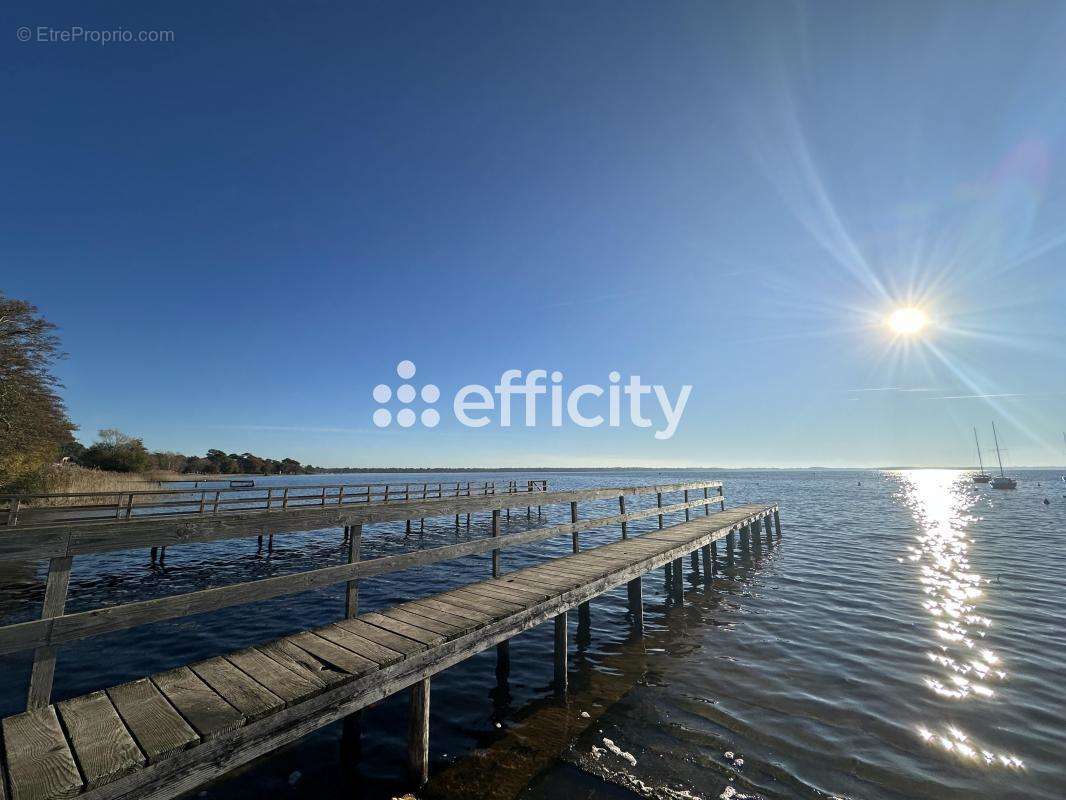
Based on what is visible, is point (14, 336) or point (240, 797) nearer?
point (240, 797)

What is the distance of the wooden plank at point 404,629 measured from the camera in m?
4.37

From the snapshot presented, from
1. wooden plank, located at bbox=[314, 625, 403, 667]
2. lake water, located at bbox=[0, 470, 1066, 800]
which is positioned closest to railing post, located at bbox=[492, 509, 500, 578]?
lake water, located at bbox=[0, 470, 1066, 800]

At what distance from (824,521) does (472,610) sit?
28.3 meters

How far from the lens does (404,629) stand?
4734 mm

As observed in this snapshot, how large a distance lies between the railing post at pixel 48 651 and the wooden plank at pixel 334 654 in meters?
1.71

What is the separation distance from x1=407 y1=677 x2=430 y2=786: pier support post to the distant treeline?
5159 cm

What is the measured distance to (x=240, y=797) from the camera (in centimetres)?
410

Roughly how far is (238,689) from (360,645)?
1061mm

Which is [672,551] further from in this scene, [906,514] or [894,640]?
[906,514]

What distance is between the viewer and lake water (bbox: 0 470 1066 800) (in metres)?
4.26

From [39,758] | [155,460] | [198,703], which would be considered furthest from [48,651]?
[155,460]

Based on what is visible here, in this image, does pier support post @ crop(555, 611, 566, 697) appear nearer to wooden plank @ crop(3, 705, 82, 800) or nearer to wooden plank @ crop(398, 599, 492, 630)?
wooden plank @ crop(398, 599, 492, 630)

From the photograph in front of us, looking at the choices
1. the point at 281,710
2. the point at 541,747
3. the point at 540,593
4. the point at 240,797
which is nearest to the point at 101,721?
the point at 281,710

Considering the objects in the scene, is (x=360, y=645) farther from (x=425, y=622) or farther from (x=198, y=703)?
(x=198, y=703)
